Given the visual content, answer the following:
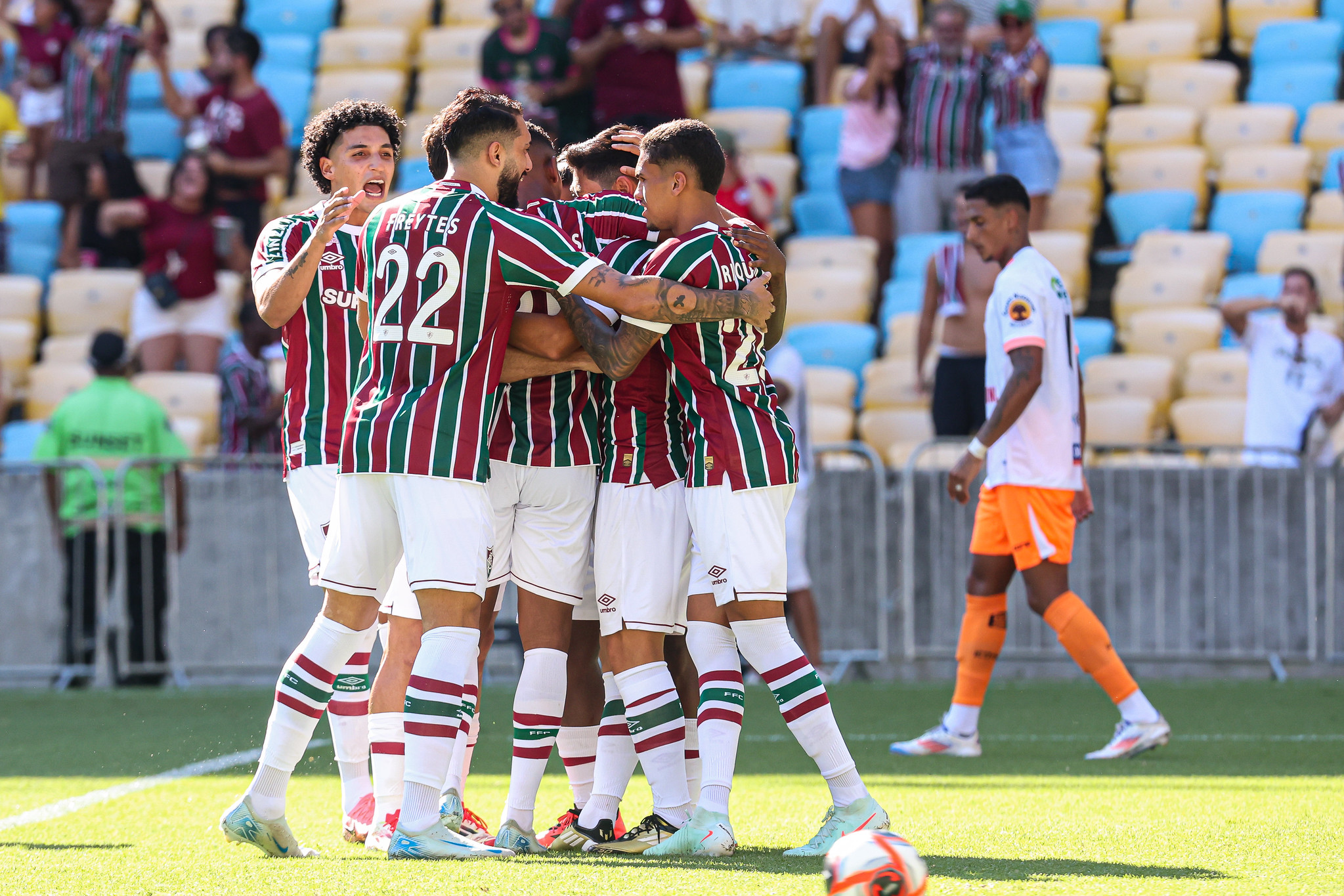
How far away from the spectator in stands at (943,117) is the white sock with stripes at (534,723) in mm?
7759

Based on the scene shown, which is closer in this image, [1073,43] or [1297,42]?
[1297,42]

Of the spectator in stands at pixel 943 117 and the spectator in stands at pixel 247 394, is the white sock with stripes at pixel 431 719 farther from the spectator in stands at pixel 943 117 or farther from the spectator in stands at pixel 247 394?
A: the spectator in stands at pixel 943 117

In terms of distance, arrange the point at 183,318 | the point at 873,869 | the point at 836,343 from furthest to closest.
Result: the point at 183,318, the point at 836,343, the point at 873,869

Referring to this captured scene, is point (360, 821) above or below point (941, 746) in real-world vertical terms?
above

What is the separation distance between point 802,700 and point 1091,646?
243cm

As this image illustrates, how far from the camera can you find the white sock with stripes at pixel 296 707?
4.27 m

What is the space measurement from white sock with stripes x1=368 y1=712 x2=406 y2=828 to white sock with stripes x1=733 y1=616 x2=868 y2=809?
3.59 ft

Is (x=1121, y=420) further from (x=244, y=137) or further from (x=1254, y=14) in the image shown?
(x=244, y=137)

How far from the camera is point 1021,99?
11.5 meters

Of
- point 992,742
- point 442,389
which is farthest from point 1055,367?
point 442,389

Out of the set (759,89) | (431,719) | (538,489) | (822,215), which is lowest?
(431,719)

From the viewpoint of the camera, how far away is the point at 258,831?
4.25m

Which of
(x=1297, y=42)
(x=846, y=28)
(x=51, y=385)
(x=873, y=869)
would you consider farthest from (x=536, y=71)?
(x=873, y=869)

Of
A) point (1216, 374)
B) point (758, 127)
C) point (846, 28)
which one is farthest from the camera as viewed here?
point (758, 127)
